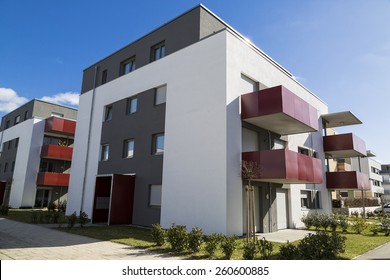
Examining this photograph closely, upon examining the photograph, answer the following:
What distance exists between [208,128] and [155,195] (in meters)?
5.43

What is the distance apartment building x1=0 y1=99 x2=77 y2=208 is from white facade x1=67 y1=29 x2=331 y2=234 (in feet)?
57.0

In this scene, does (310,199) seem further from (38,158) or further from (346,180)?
(38,158)

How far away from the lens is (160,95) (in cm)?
1748

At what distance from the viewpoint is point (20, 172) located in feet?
103

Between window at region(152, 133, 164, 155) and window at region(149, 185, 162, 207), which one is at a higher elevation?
window at region(152, 133, 164, 155)

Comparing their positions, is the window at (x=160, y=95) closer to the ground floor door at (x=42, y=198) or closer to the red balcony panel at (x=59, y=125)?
the red balcony panel at (x=59, y=125)

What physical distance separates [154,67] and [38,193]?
22822mm

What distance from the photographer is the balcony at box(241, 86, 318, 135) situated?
13469 mm

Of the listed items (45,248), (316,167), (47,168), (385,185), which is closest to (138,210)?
(45,248)

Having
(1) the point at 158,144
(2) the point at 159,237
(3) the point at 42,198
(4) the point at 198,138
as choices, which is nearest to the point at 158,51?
(1) the point at 158,144

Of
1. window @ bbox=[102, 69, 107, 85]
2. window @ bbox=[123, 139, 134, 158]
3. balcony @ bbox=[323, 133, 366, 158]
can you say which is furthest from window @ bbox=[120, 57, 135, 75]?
balcony @ bbox=[323, 133, 366, 158]

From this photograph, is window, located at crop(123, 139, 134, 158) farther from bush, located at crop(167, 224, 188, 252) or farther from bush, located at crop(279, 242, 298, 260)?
bush, located at crop(279, 242, 298, 260)

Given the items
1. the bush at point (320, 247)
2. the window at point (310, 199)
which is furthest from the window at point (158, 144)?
the window at point (310, 199)

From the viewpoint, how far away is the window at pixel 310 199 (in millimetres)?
19938
